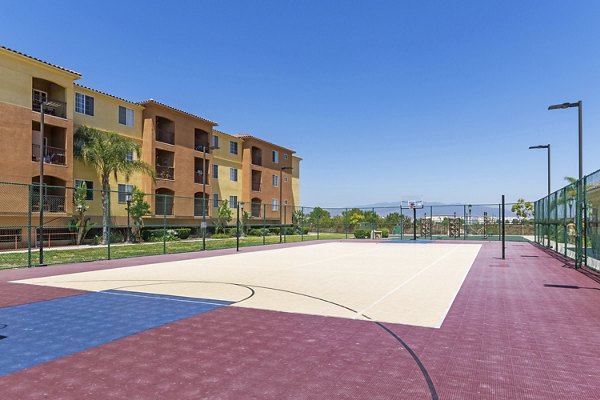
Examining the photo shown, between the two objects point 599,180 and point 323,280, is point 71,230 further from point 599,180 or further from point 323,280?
point 599,180

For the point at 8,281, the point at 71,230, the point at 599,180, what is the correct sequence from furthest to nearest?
the point at 71,230, the point at 599,180, the point at 8,281

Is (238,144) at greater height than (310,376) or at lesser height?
greater

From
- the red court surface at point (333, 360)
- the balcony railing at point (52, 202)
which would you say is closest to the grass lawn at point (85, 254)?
the balcony railing at point (52, 202)

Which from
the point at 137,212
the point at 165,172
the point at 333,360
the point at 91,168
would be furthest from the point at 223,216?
the point at 333,360

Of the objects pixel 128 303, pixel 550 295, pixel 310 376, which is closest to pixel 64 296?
pixel 128 303

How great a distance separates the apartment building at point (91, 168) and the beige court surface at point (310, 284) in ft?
18.4

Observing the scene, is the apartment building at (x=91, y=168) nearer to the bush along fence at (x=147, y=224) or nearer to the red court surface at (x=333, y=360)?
the bush along fence at (x=147, y=224)

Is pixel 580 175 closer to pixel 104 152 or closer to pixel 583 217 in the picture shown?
pixel 583 217

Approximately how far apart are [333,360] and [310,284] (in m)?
6.34

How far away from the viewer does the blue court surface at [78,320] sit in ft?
18.9

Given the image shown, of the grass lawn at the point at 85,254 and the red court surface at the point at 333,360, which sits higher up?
the red court surface at the point at 333,360

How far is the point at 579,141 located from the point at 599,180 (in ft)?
12.0

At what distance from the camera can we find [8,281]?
39.8ft

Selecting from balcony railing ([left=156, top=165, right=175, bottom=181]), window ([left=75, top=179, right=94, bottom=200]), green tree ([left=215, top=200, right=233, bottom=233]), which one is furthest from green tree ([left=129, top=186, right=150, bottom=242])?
green tree ([left=215, top=200, right=233, bottom=233])
